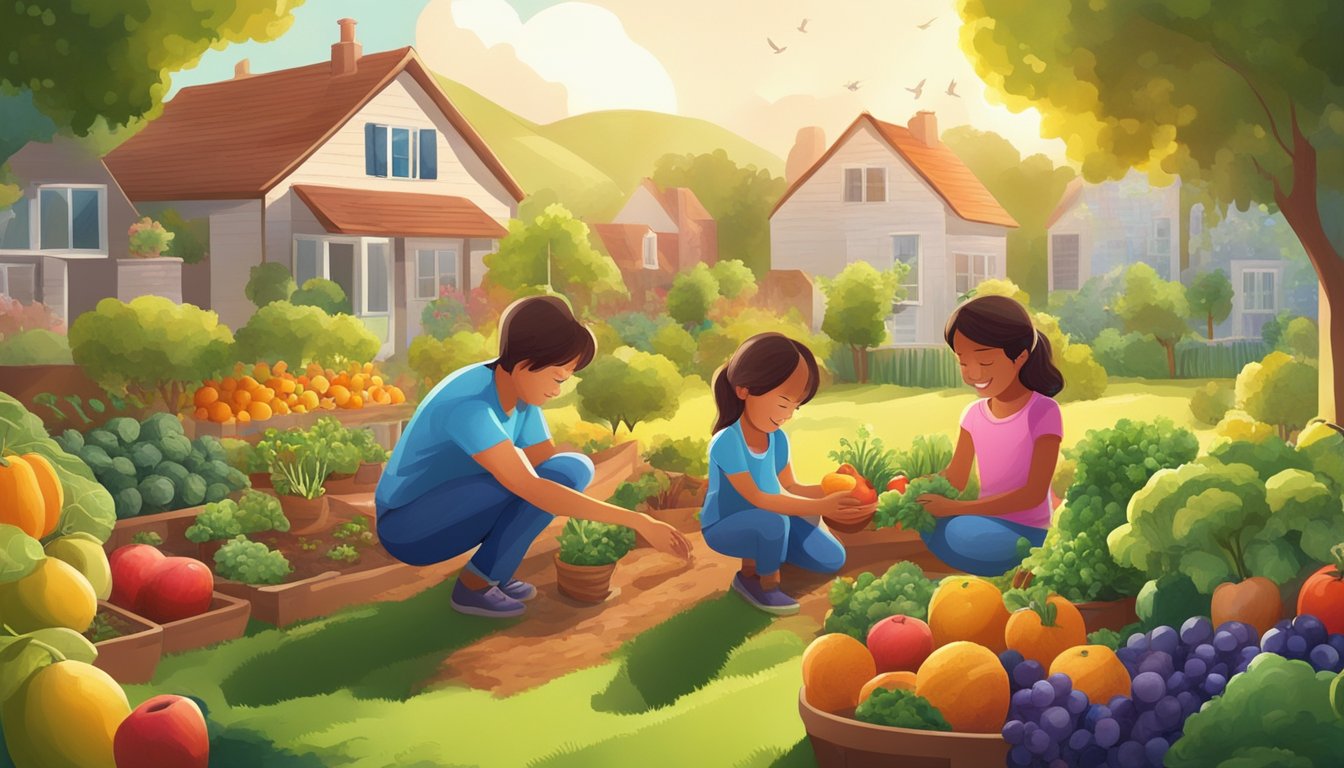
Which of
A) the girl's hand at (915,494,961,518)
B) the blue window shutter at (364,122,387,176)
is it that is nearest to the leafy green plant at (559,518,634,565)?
the girl's hand at (915,494,961,518)

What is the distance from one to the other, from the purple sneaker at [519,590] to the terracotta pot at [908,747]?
2352mm

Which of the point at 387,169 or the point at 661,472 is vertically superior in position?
the point at 387,169

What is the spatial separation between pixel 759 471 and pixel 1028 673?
6.63ft

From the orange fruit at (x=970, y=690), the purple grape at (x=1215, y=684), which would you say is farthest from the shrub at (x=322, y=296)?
the purple grape at (x=1215, y=684)

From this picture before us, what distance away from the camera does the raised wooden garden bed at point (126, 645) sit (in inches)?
203

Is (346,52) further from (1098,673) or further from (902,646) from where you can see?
(1098,673)

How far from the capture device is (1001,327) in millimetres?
5387

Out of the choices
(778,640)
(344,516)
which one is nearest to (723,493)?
(778,640)

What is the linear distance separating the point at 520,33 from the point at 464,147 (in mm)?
3659

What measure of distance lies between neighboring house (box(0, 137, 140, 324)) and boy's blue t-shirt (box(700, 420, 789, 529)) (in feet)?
17.4

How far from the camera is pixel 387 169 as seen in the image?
1166 cm

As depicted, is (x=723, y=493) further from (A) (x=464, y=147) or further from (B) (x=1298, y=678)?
(A) (x=464, y=147)

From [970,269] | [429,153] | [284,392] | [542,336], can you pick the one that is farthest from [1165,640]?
[970,269]

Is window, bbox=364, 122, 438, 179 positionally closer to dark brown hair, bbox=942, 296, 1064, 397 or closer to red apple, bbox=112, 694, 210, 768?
dark brown hair, bbox=942, 296, 1064, 397
